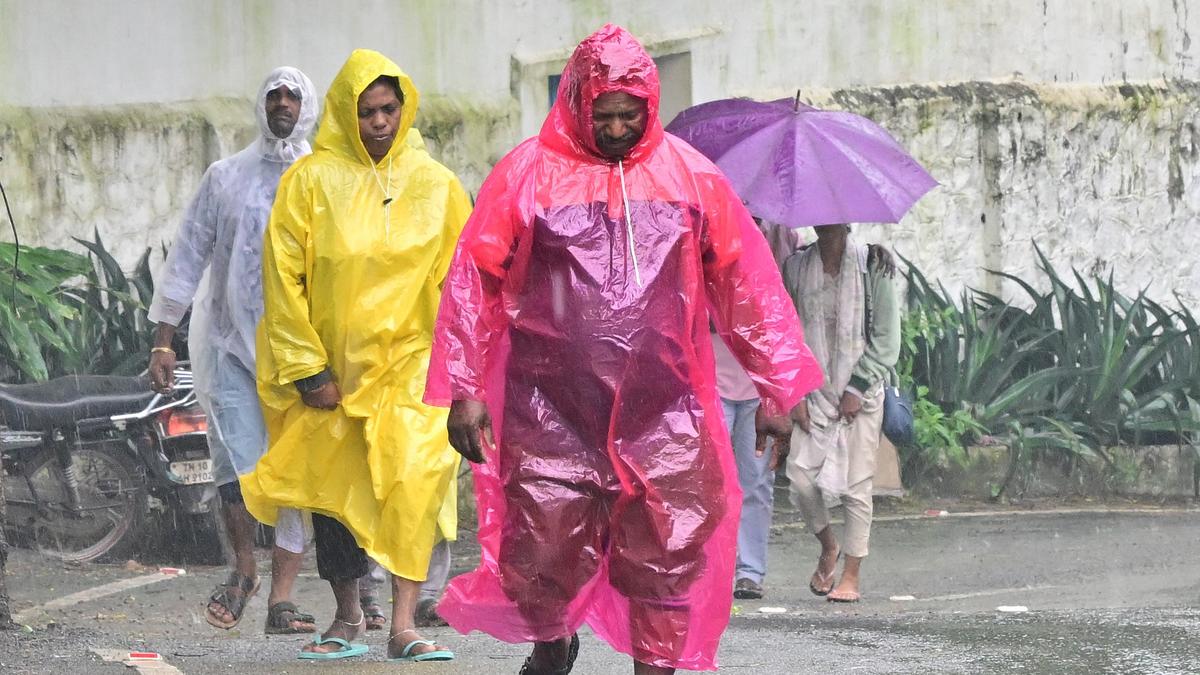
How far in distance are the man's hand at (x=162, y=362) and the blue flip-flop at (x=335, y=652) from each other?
4.22 ft

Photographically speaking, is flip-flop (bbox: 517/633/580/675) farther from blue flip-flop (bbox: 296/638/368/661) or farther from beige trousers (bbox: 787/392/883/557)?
beige trousers (bbox: 787/392/883/557)

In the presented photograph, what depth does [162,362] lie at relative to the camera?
712 cm

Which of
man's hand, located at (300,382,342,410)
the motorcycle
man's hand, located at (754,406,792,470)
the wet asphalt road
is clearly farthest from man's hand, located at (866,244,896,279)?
the motorcycle

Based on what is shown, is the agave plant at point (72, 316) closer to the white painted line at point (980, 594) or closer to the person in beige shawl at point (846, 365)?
the person in beige shawl at point (846, 365)

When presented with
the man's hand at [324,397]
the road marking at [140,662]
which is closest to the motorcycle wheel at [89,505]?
the road marking at [140,662]

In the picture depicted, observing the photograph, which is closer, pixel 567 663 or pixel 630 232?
pixel 630 232

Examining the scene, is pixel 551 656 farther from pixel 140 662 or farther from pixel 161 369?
pixel 161 369

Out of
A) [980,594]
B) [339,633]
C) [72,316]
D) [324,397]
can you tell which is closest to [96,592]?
[72,316]

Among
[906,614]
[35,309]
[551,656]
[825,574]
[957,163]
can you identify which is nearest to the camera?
[551,656]

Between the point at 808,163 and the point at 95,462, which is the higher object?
the point at 808,163

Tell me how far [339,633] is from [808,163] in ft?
8.53

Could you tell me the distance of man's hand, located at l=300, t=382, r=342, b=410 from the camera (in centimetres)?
616

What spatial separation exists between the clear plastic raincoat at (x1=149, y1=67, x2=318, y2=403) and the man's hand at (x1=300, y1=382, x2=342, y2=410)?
784mm

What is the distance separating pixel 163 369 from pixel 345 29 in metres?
3.97
